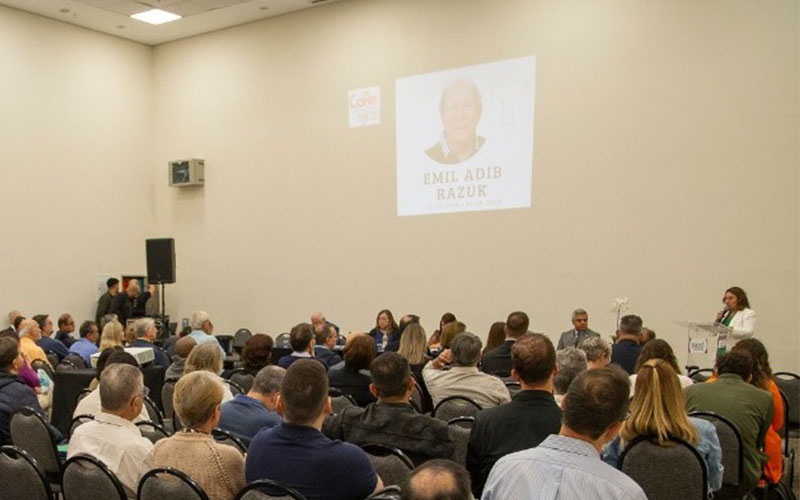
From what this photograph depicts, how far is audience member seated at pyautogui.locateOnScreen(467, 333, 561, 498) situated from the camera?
10.6 feet

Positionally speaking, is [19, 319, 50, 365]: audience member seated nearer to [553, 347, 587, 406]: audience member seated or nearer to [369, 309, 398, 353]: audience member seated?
[369, 309, 398, 353]: audience member seated

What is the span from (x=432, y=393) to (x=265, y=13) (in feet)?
30.5

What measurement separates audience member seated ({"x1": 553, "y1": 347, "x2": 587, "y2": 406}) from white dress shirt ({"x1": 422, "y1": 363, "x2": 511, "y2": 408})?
0.44 meters

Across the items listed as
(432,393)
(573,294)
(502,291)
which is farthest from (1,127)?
(432,393)

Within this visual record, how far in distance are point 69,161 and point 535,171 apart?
7.70 metres

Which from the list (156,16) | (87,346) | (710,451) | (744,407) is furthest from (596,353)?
(156,16)

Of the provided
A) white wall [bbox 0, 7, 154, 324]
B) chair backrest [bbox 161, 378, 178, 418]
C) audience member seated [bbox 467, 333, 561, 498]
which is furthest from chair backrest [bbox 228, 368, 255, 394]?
white wall [bbox 0, 7, 154, 324]

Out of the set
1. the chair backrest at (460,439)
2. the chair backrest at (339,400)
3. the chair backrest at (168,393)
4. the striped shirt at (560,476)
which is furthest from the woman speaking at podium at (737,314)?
the striped shirt at (560,476)

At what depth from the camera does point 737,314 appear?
8031 millimetres

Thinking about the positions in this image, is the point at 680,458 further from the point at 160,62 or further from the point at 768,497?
the point at 160,62

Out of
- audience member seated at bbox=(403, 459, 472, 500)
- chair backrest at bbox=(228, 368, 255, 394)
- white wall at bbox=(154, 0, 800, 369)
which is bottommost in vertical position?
chair backrest at bbox=(228, 368, 255, 394)

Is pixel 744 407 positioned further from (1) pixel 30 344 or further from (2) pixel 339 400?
(1) pixel 30 344

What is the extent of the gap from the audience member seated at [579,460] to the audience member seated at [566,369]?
1.87 metres

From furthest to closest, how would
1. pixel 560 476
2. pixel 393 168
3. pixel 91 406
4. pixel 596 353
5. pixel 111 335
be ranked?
pixel 393 168, pixel 111 335, pixel 596 353, pixel 91 406, pixel 560 476
